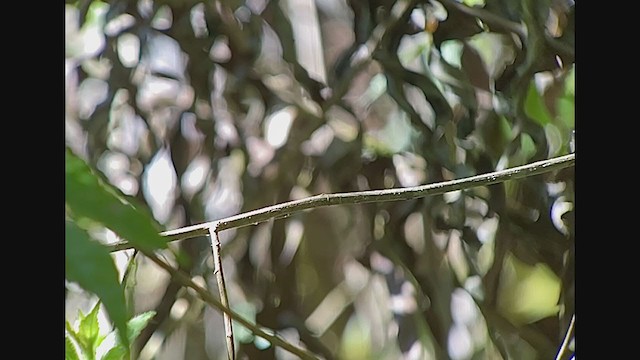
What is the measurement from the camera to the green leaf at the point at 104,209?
0.68 feet

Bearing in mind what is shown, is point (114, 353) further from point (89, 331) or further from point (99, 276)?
point (99, 276)

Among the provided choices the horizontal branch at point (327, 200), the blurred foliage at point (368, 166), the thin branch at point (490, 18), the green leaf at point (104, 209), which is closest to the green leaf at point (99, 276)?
the green leaf at point (104, 209)

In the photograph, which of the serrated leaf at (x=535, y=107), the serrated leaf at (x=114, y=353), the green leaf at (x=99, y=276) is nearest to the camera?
the green leaf at (x=99, y=276)

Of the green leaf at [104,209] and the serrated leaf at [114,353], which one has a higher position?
the green leaf at [104,209]

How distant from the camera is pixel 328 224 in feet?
2.27

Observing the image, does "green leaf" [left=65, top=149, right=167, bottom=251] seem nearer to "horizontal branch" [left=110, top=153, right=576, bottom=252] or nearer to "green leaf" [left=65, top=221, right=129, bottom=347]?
"green leaf" [left=65, top=221, right=129, bottom=347]

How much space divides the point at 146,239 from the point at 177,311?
48 cm

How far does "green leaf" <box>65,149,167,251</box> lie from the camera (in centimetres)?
21

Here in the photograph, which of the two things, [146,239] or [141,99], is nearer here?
[146,239]

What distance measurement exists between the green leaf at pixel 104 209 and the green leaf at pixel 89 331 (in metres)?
0.22

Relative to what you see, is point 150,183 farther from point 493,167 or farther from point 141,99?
point 493,167

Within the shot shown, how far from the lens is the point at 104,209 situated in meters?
0.21

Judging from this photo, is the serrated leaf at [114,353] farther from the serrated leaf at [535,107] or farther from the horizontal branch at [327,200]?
the serrated leaf at [535,107]
